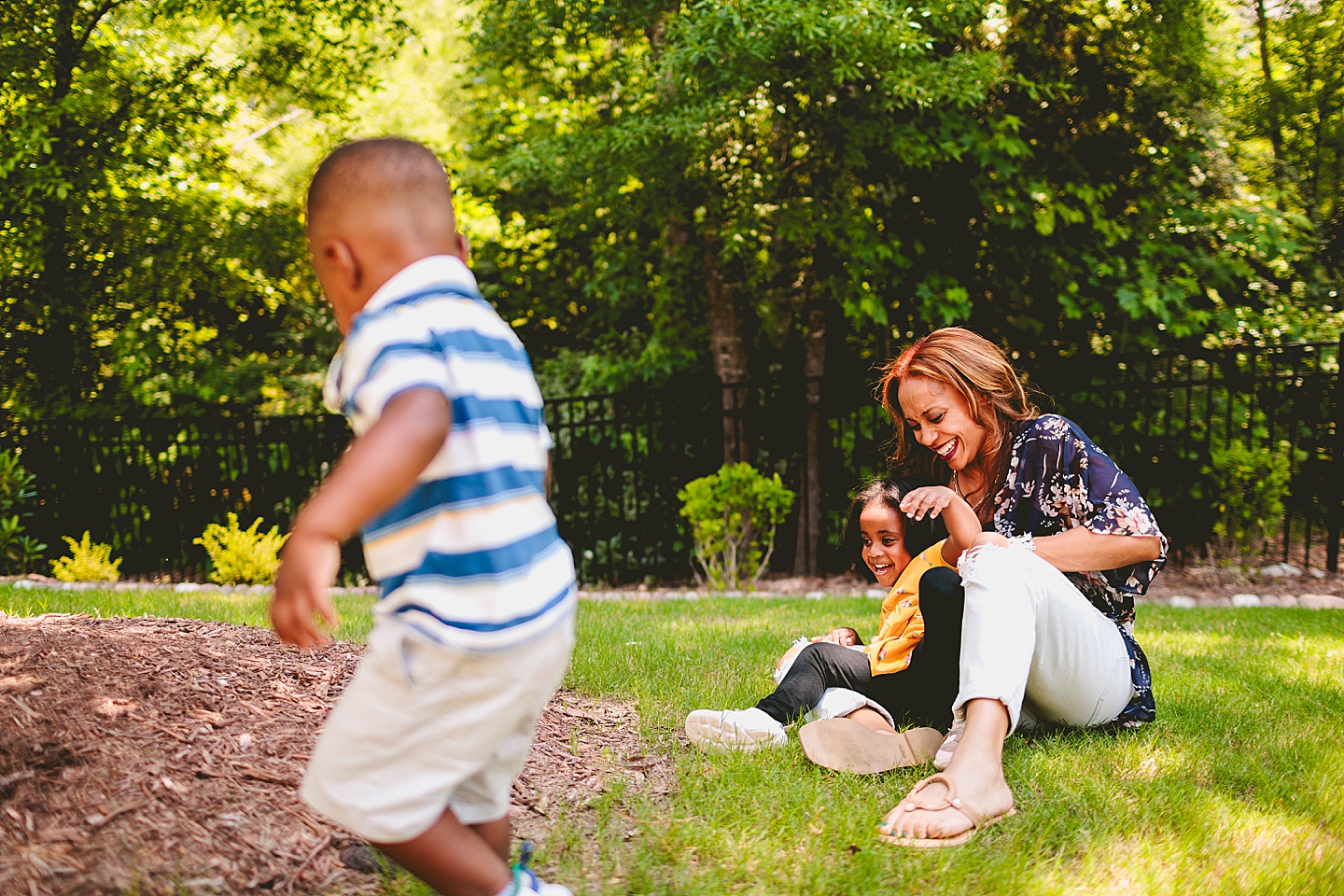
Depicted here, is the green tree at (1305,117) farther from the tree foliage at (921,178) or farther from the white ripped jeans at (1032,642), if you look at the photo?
the white ripped jeans at (1032,642)

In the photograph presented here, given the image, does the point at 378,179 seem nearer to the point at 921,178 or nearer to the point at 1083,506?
the point at 1083,506

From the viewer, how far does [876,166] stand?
7574mm

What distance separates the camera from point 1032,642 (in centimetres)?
252

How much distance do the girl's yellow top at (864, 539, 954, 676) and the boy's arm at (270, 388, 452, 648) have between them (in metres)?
2.07

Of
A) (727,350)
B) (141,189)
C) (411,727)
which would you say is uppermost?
(141,189)

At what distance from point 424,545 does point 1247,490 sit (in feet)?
23.5

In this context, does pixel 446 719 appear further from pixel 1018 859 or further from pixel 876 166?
pixel 876 166

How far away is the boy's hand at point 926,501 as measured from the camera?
2727mm

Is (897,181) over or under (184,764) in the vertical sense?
over

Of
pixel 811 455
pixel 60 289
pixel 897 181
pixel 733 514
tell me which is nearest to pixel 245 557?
pixel 60 289

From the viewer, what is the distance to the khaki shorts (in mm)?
1512

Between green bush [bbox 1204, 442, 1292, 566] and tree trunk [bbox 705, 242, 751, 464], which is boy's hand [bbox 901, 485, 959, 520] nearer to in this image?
tree trunk [bbox 705, 242, 751, 464]

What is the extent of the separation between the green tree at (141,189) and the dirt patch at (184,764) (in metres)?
6.05

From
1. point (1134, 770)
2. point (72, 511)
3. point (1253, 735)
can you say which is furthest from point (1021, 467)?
point (72, 511)
